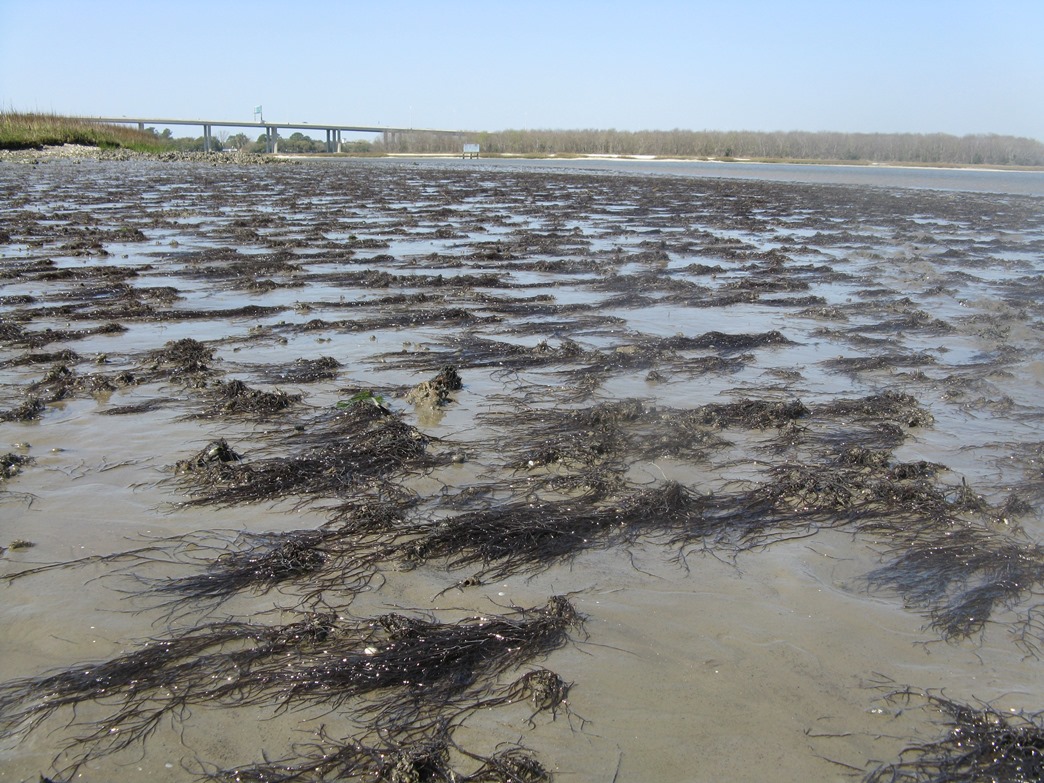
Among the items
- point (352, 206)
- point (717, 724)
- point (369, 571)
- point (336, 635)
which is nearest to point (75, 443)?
point (369, 571)

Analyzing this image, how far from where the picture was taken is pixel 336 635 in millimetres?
3010

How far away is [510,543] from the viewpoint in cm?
377

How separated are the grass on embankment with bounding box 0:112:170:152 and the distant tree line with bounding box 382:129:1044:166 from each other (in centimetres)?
5899

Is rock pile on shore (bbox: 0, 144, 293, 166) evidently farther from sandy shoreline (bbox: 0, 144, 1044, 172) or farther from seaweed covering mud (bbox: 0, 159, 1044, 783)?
seaweed covering mud (bbox: 0, 159, 1044, 783)

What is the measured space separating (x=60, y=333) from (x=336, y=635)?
5.88 m

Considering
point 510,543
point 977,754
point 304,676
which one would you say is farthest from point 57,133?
point 977,754

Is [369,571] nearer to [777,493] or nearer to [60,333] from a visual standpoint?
[777,493]

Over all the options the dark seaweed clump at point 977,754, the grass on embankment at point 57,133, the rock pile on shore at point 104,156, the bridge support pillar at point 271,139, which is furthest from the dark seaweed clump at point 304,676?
the bridge support pillar at point 271,139

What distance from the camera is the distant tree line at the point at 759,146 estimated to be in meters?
89.1

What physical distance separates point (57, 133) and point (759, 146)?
259 ft

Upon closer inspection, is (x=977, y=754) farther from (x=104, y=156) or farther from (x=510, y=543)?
(x=104, y=156)

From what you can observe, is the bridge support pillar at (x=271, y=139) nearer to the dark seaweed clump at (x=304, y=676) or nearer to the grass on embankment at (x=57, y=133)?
the grass on embankment at (x=57, y=133)

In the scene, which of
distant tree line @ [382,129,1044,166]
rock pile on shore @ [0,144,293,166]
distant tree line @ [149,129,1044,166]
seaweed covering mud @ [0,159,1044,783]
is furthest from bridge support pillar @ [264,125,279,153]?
seaweed covering mud @ [0,159,1044,783]

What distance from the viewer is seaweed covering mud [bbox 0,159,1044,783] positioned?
2557mm
